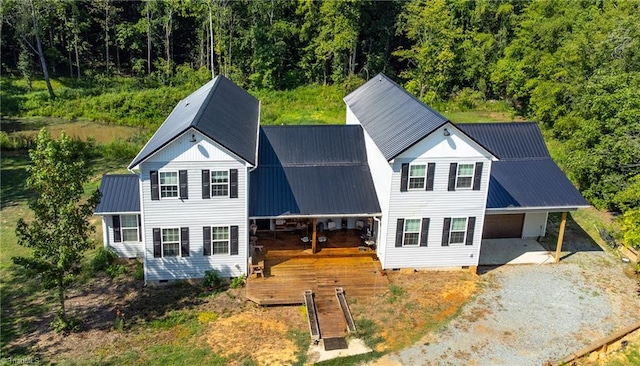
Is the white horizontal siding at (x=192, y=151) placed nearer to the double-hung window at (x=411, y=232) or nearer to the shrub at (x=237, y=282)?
the shrub at (x=237, y=282)

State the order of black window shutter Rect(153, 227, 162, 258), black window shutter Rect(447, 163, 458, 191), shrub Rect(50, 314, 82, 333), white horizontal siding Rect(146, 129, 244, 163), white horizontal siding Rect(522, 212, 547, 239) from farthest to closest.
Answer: white horizontal siding Rect(522, 212, 547, 239) < black window shutter Rect(447, 163, 458, 191) < black window shutter Rect(153, 227, 162, 258) < white horizontal siding Rect(146, 129, 244, 163) < shrub Rect(50, 314, 82, 333)

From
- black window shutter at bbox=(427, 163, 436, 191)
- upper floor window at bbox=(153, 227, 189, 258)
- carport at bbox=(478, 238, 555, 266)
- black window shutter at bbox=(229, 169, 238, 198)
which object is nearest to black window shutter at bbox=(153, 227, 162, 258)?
upper floor window at bbox=(153, 227, 189, 258)

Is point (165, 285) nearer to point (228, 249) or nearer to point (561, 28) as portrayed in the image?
point (228, 249)

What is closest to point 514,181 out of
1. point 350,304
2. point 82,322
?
point 350,304

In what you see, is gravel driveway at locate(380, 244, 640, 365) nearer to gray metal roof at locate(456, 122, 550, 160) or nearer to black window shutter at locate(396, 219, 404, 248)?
black window shutter at locate(396, 219, 404, 248)

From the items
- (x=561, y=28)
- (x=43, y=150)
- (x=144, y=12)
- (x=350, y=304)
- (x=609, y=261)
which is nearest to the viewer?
(x=43, y=150)

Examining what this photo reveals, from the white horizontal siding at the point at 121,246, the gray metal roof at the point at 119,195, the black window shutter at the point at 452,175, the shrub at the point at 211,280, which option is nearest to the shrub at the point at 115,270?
the white horizontal siding at the point at 121,246

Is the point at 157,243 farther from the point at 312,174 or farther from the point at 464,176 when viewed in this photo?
the point at 464,176
